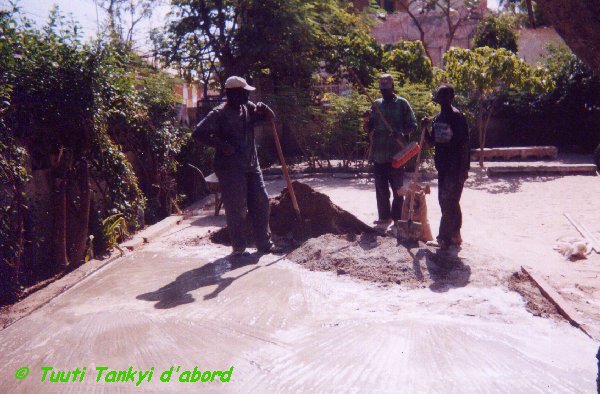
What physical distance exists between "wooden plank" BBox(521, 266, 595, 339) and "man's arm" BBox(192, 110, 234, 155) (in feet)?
10.1

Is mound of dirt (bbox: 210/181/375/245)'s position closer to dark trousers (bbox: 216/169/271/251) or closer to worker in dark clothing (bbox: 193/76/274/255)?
dark trousers (bbox: 216/169/271/251)

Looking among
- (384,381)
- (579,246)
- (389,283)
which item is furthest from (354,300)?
(579,246)

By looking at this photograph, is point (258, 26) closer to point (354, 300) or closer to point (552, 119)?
point (552, 119)

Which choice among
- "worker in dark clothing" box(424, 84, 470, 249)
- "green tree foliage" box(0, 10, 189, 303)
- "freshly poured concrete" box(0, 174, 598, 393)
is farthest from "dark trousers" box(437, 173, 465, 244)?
"green tree foliage" box(0, 10, 189, 303)

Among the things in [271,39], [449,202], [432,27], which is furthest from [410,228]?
[432,27]

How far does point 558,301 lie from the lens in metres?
4.21

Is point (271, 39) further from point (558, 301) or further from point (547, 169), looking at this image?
point (558, 301)

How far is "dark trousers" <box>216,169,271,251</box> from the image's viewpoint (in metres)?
5.88

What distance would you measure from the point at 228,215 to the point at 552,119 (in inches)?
619

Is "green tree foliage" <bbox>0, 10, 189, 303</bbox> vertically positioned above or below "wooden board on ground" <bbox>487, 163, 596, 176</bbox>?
above

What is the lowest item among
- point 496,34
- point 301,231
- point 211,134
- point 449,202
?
point 301,231

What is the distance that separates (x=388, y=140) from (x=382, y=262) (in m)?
2.07

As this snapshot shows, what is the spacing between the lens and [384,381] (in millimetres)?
3078

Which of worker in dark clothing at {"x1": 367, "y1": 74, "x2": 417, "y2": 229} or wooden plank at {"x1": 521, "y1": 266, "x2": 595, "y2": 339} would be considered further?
worker in dark clothing at {"x1": 367, "y1": 74, "x2": 417, "y2": 229}
